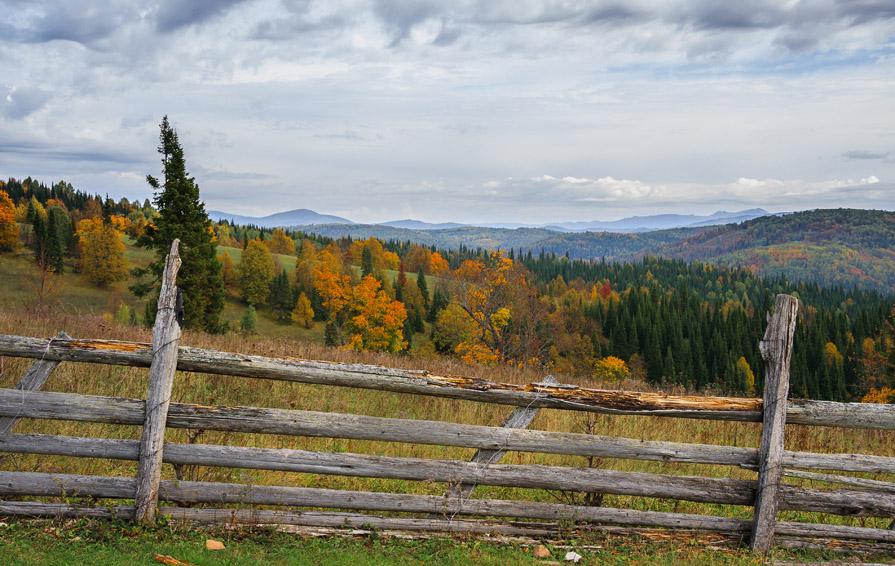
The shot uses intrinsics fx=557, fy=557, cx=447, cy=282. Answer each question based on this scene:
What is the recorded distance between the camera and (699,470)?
23.0 ft

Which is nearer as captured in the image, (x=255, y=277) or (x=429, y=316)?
(x=255, y=277)

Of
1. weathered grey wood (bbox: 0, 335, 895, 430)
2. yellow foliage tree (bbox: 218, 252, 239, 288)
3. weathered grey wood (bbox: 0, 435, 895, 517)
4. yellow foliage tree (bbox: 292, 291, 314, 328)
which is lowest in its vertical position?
yellow foliage tree (bbox: 292, 291, 314, 328)

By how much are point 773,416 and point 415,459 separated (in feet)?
10.9

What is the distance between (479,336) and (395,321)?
2705cm

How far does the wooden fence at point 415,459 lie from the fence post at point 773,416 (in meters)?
0.01

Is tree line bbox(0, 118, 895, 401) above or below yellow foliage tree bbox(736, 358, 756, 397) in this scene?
above

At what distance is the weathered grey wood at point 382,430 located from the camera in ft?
16.0

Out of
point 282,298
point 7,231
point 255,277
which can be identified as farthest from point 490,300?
point 7,231

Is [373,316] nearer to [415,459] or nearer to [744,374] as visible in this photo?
[415,459]

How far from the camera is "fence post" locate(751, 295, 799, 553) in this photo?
5.05m

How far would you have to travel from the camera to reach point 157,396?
4.79m

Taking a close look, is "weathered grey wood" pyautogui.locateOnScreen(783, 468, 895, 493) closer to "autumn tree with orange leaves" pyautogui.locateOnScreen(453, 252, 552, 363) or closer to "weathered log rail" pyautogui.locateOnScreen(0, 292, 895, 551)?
"weathered log rail" pyautogui.locateOnScreen(0, 292, 895, 551)

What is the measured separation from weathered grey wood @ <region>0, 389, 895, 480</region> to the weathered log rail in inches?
0.4

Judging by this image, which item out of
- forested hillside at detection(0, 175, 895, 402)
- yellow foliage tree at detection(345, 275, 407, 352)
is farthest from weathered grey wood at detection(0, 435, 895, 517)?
yellow foliage tree at detection(345, 275, 407, 352)
